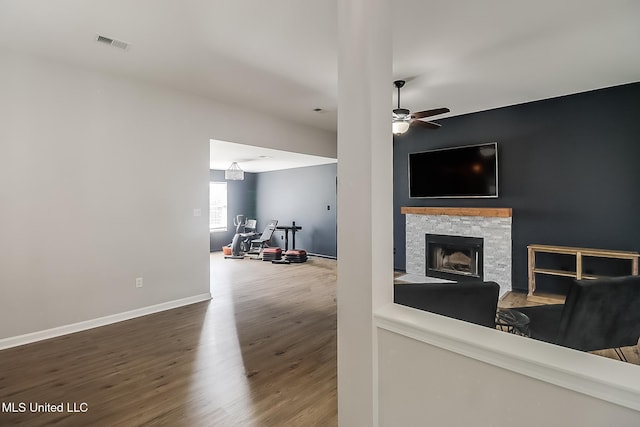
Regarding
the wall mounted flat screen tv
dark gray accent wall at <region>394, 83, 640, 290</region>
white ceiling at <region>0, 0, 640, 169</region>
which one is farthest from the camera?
the wall mounted flat screen tv

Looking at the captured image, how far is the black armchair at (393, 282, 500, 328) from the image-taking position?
70.3 inches

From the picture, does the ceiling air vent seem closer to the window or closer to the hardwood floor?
the hardwood floor

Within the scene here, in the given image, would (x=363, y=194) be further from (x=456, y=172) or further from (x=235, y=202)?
(x=235, y=202)

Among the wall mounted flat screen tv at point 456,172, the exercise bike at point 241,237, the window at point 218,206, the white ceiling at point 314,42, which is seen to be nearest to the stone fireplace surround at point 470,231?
the wall mounted flat screen tv at point 456,172

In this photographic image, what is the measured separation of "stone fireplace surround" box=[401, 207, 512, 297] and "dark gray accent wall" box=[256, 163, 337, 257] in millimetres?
2271

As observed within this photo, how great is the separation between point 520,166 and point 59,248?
596 centimetres

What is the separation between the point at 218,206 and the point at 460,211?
683cm

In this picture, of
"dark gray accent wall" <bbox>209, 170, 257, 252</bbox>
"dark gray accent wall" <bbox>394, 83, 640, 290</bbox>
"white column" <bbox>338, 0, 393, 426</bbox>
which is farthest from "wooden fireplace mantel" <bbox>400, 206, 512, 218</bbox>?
"dark gray accent wall" <bbox>209, 170, 257, 252</bbox>

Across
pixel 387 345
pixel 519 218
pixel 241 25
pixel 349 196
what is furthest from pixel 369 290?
pixel 519 218

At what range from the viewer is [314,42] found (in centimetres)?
282

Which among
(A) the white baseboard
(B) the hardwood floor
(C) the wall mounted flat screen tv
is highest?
(C) the wall mounted flat screen tv

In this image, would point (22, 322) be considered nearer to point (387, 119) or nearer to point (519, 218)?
point (387, 119)

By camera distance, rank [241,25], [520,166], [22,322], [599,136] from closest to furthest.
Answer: [241,25], [22,322], [599,136], [520,166]

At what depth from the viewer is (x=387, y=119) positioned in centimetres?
143
